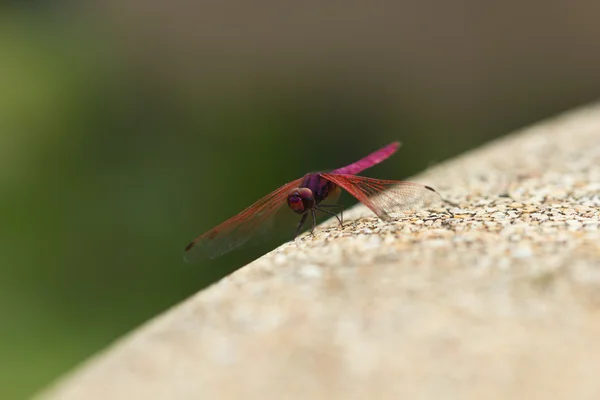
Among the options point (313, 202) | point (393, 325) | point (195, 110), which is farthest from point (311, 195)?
point (195, 110)

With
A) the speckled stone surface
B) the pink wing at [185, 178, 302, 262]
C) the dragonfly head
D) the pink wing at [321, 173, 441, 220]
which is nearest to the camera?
the speckled stone surface

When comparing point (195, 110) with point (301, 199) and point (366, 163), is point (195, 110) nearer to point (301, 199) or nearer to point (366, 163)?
point (366, 163)

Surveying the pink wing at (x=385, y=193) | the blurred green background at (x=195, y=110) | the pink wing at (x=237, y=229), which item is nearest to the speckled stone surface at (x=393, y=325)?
the pink wing at (x=385, y=193)

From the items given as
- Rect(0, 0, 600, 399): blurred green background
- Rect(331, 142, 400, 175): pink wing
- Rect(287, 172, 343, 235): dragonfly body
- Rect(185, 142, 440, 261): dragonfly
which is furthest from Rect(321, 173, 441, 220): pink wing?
Rect(0, 0, 600, 399): blurred green background

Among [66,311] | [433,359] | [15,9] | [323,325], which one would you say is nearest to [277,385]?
[323,325]

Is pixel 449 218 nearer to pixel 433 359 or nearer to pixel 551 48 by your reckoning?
pixel 433 359

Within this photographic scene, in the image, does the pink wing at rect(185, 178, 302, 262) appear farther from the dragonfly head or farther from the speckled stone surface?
the speckled stone surface

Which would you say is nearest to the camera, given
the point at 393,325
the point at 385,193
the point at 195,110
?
the point at 393,325
